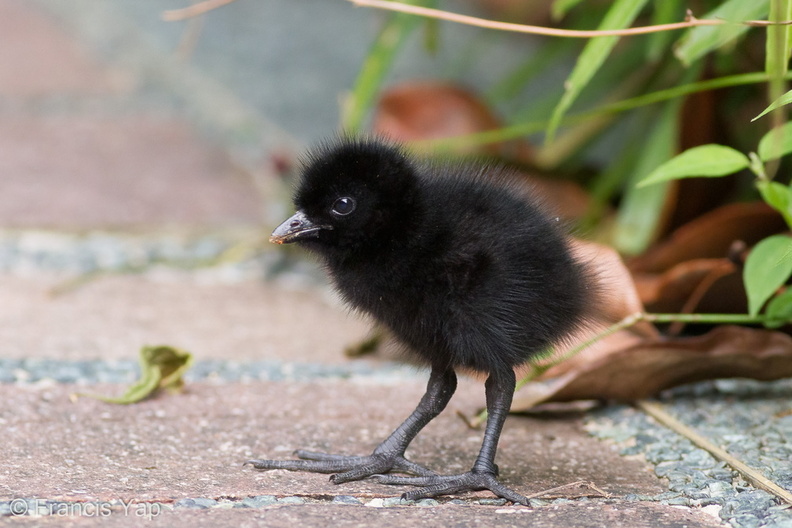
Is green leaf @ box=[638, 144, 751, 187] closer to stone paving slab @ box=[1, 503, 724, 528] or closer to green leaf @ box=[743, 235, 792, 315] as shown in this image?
green leaf @ box=[743, 235, 792, 315]

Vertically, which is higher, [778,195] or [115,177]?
[778,195]

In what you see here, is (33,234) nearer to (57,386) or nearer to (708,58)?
(57,386)

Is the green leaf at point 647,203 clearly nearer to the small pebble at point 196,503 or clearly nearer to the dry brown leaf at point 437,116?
the dry brown leaf at point 437,116

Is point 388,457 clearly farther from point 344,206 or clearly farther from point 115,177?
point 115,177

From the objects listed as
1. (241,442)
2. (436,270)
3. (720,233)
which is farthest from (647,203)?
(241,442)

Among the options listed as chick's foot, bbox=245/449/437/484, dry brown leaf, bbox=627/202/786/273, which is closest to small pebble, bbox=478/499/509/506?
chick's foot, bbox=245/449/437/484

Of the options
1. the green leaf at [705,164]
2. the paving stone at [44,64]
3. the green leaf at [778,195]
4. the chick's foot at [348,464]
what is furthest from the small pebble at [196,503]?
the paving stone at [44,64]

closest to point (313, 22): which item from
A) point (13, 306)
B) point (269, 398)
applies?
point (13, 306)
